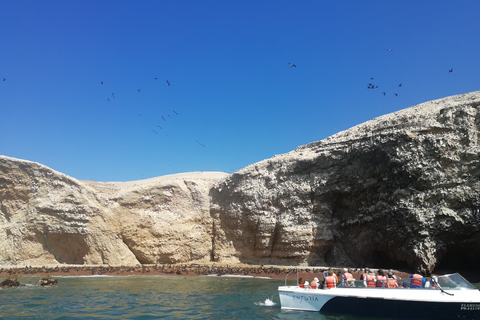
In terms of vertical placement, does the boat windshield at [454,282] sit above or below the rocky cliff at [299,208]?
below

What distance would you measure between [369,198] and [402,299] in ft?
68.8

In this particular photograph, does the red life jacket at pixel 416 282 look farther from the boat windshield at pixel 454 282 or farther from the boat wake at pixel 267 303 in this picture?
the boat wake at pixel 267 303

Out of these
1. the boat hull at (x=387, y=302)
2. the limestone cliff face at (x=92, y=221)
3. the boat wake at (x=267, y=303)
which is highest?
the limestone cliff face at (x=92, y=221)

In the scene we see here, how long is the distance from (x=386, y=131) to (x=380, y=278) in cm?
2177

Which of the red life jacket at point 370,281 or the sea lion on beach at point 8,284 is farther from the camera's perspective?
the sea lion on beach at point 8,284

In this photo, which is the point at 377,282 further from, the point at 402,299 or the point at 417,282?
the point at 417,282

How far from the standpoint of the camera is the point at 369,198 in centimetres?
3225

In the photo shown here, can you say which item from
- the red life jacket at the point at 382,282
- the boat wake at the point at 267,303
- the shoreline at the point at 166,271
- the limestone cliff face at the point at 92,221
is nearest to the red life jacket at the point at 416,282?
the red life jacket at the point at 382,282

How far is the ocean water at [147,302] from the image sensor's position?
1354 centimetres

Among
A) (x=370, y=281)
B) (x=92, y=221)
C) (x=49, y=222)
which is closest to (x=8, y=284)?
(x=92, y=221)

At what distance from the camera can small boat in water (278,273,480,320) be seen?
1148 centimetres

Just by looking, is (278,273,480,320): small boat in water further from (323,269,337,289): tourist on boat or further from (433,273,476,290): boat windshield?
(323,269,337,289): tourist on boat

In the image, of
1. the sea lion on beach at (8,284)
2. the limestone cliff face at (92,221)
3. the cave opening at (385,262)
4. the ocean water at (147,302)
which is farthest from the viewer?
the limestone cliff face at (92,221)

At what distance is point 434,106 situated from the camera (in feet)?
113
